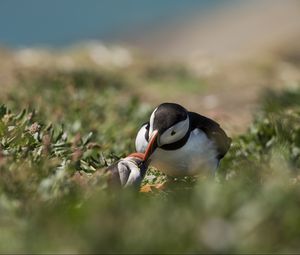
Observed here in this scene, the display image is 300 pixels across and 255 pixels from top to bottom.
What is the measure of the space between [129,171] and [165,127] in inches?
19.8

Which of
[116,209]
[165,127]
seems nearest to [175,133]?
[165,127]

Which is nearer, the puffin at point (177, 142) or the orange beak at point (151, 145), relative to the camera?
the orange beak at point (151, 145)

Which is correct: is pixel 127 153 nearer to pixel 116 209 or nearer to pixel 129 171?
pixel 129 171

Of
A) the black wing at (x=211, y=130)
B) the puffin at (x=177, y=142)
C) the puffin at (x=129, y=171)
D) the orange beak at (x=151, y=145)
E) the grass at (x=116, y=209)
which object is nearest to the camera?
the grass at (x=116, y=209)

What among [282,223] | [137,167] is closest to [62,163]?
[137,167]

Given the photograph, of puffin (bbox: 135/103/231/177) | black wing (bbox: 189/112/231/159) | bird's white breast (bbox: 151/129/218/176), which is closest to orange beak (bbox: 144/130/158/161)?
puffin (bbox: 135/103/231/177)

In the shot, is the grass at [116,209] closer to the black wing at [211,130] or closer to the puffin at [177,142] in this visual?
the puffin at [177,142]

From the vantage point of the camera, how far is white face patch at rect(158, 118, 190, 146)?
6.18 metres

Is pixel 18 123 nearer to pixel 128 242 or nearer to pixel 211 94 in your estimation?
pixel 128 242

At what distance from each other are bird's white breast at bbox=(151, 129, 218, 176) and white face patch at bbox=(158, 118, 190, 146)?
0.34ft

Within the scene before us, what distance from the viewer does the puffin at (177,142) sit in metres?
6.18

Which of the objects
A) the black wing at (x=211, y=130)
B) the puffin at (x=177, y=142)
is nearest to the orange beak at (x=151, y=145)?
the puffin at (x=177, y=142)

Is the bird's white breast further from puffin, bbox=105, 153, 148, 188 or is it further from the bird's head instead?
puffin, bbox=105, 153, 148, 188

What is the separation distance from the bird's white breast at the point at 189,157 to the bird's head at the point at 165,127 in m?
0.10
